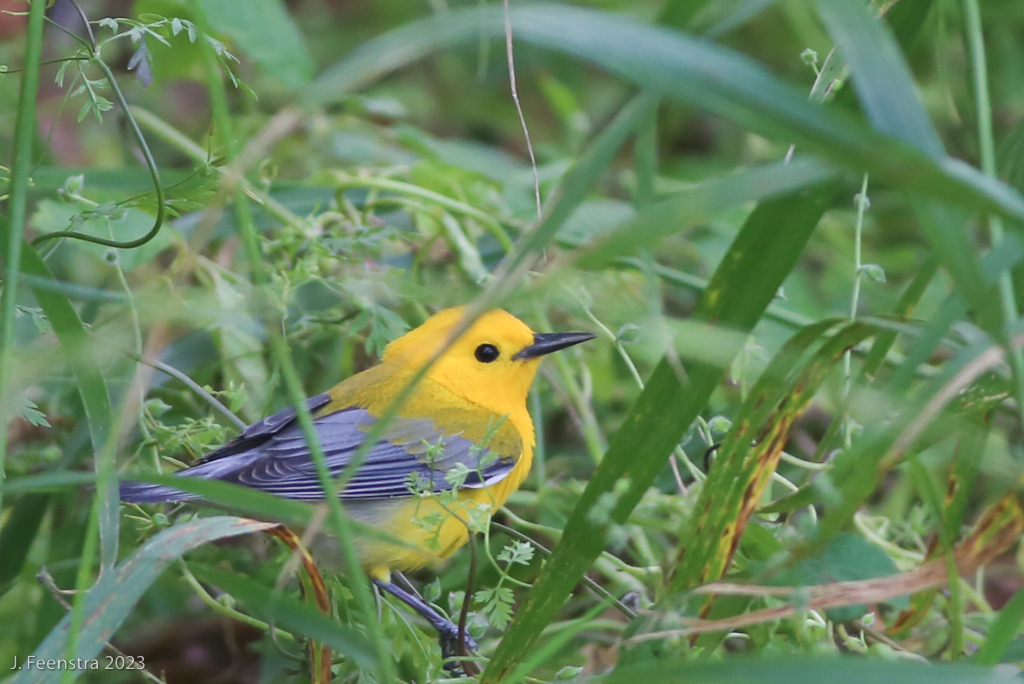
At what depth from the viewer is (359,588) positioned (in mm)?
1156

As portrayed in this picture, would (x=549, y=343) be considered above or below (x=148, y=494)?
above

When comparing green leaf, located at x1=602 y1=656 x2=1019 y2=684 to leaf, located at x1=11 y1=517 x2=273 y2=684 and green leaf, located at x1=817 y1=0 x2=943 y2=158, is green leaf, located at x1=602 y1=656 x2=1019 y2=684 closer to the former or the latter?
green leaf, located at x1=817 y1=0 x2=943 y2=158

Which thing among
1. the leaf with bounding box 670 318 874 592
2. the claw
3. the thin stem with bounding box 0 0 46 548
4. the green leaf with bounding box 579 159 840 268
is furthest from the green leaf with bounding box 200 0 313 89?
the green leaf with bounding box 579 159 840 268

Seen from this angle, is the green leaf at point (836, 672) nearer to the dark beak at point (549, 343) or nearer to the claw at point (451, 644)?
the claw at point (451, 644)

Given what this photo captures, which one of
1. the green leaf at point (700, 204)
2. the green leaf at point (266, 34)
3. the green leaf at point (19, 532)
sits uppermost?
the green leaf at point (700, 204)

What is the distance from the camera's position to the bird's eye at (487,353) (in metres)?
2.50

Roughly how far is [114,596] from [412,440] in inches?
40.8

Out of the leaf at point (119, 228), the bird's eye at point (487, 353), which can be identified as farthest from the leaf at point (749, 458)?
the leaf at point (119, 228)

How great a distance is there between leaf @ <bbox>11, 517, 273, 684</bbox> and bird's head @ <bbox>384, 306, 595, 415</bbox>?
1016 millimetres

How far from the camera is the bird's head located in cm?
242

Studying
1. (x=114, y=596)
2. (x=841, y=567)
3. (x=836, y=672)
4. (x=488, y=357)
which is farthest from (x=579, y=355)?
(x=836, y=672)

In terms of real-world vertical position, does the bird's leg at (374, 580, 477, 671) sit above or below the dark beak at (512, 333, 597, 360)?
below

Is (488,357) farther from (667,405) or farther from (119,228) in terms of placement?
(667,405)

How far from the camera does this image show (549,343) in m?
2.34
